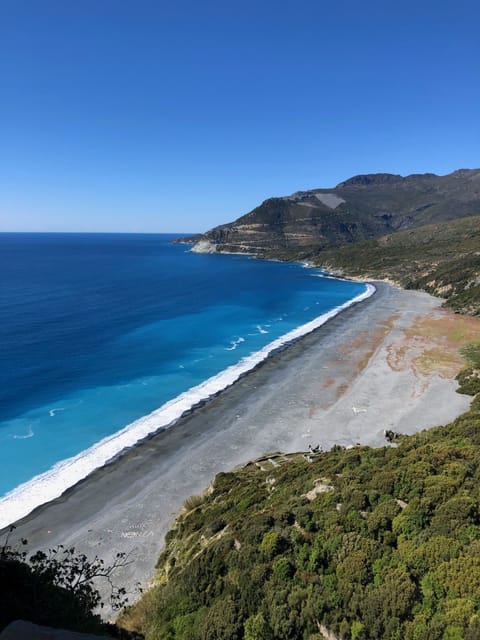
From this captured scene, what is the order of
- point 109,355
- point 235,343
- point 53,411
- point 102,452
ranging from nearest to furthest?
point 102,452 → point 53,411 → point 109,355 → point 235,343

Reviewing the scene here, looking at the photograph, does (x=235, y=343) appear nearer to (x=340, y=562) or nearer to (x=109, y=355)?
(x=109, y=355)

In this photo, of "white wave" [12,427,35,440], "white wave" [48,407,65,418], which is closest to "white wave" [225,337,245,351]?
"white wave" [48,407,65,418]

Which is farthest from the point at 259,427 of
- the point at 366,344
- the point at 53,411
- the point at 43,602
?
the point at 366,344

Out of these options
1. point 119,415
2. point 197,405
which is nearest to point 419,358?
point 197,405

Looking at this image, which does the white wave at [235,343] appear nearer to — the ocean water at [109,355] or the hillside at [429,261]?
the ocean water at [109,355]

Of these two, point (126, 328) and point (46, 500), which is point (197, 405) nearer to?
point (46, 500)
